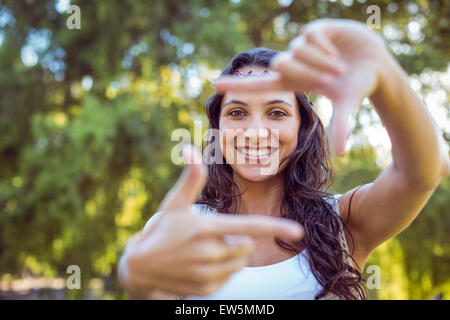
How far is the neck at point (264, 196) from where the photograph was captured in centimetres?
149

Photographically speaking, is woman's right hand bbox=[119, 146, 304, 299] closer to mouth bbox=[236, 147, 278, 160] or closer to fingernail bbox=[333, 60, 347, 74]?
fingernail bbox=[333, 60, 347, 74]

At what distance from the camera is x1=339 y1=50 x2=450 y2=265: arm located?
0.90 m

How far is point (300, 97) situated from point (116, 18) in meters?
3.83

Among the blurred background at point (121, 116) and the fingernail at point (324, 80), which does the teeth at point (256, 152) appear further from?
the blurred background at point (121, 116)

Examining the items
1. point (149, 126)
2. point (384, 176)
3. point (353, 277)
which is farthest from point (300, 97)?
point (149, 126)

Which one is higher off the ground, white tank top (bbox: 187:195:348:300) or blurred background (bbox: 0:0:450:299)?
blurred background (bbox: 0:0:450:299)

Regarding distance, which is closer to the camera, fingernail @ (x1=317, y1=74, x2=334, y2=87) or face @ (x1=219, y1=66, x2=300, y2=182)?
fingernail @ (x1=317, y1=74, x2=334, y2=87)

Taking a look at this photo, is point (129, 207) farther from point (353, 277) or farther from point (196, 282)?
point (196, 282)

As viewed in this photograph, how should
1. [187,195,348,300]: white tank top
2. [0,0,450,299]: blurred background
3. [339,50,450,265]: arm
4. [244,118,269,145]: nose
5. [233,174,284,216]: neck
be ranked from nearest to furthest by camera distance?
1. [339,50,450,265]: arm
2. [187,195,348,300]: white tank top
3. [244,118,269,145]: nose
4. [233,174,284,216]: neck
5. [0,0,450,299]: blurred background

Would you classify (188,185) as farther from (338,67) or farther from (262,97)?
(262,97)

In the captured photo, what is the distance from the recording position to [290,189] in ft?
4.84

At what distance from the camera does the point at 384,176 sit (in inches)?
44.4

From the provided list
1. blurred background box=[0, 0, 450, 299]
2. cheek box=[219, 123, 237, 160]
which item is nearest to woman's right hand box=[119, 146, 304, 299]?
cheek box=[219, 123, 237, 160]

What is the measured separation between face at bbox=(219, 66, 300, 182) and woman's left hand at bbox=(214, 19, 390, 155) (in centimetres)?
49
